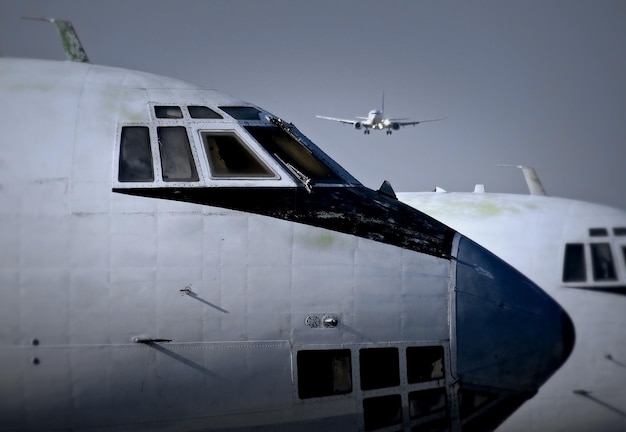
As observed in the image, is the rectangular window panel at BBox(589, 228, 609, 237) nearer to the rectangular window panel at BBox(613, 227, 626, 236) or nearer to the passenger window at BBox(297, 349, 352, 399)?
the rectangular window panel at BBox(613, 227, 626, 236)

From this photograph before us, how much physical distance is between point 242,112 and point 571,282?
10.0 metres

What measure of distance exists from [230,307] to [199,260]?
549 millimetres

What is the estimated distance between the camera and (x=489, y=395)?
8.31m

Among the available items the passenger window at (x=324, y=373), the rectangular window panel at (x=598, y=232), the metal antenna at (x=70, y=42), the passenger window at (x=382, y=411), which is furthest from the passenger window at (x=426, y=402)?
the rectangular window panel at (x=598, y=232)

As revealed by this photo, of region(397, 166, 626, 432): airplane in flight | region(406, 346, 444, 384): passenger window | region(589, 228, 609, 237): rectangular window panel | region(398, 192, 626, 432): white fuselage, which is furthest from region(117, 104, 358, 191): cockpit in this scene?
region(589, 228, 609, 237): rectangular window panel

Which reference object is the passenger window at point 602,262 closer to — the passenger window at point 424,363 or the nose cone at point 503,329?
the nose cone at point 503,329

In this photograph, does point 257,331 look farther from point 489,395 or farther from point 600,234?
point 600,234

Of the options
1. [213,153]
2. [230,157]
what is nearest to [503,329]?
[230,157]

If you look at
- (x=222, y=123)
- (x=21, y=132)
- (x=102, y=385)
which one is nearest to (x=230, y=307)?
(x=102, y=385)

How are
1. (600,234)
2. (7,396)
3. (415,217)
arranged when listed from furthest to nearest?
(600,234), (415,217), (7,396)

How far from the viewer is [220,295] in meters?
7.84

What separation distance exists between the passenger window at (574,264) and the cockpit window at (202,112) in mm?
10284

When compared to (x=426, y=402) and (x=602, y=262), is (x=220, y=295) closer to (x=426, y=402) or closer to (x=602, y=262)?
(x=426, y=402)

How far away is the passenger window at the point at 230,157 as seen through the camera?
8.31 metres
